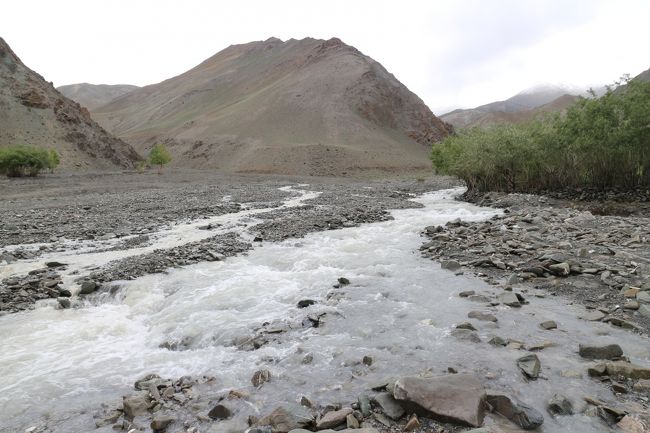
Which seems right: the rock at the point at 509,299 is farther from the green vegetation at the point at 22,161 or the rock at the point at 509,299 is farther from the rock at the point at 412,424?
the green vegetation at the point at 22,161

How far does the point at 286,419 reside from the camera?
5.83 meters

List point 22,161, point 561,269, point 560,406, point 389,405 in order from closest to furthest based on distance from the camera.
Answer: point 560,406
point 389,405
point 561,269
point 22,161

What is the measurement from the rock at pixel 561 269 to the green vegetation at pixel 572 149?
1956 cm

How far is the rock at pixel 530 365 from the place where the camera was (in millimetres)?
6785

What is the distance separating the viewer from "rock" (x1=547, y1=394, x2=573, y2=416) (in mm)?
5855

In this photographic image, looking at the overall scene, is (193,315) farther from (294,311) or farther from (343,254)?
(343,254)

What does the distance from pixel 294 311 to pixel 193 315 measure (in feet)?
8.26

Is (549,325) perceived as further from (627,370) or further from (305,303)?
(305,303)

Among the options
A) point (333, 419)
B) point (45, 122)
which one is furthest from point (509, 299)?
point (45, 122)

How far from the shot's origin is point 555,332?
862 cm

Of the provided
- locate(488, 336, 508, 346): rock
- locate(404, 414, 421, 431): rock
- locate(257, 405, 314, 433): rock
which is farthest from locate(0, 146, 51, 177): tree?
locate(404, 414, 421, 431): rock

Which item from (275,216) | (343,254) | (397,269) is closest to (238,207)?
(275,216)

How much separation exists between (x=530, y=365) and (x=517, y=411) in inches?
57.5

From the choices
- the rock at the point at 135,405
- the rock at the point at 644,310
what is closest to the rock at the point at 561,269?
the rock at the point at 644,310
